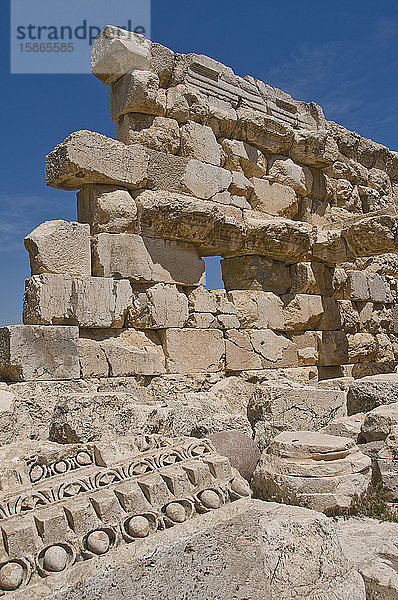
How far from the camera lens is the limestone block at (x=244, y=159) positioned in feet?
25.0

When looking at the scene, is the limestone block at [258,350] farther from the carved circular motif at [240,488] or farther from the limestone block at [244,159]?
the carved circular motif at [240,488]

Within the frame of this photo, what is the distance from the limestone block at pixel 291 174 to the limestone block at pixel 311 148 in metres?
0.14

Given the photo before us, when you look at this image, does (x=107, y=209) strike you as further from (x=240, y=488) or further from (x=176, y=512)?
(x=176, y=512)

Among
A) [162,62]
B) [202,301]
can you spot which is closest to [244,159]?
[162,62]

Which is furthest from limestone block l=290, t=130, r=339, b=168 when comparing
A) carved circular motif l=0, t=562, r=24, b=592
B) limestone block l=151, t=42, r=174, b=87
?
carved circular motif l=0, t=562, r=24, b=592

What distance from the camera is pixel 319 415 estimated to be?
5.77 meters

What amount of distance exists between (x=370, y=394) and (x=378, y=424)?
1.20m

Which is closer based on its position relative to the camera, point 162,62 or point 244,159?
point 162,62

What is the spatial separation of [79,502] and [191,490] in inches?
22.8

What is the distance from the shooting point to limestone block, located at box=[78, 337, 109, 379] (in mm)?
5770

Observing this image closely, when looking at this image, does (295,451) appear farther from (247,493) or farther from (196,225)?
(196,225)

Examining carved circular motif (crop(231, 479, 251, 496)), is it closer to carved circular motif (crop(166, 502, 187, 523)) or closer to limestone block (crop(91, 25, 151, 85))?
carved circular motif (crop(166, 502, 187, 523))

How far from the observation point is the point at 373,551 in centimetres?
303

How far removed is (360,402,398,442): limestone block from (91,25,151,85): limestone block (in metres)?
5.03
